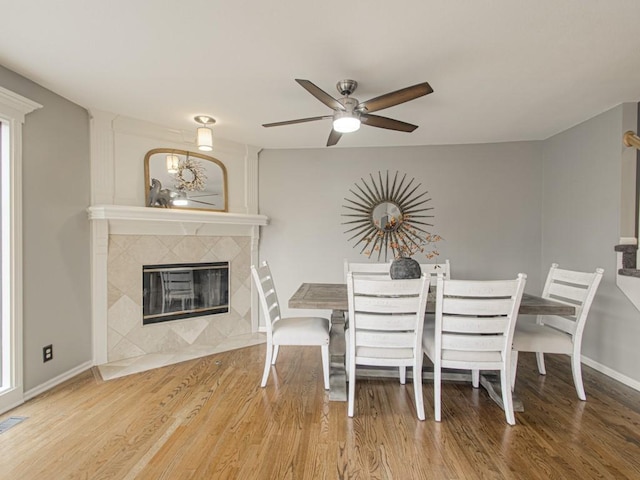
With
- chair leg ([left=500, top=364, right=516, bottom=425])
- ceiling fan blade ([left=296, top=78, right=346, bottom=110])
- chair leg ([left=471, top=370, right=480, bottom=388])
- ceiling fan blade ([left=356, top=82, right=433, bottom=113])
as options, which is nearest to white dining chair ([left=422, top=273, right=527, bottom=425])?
chair leg ([left=500, top=364, right=516, bottom=425])

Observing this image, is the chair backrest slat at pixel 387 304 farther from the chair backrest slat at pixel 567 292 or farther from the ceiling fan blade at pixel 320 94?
the chair backrest slat at pixel 567 292

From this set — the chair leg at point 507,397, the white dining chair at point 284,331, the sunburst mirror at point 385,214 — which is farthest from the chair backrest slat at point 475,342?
the sunburst mirror at point 385,214

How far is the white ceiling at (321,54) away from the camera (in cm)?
162

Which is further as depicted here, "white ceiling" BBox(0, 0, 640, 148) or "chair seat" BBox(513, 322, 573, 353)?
"chair seat" BBox(513, 322, 573, 353)

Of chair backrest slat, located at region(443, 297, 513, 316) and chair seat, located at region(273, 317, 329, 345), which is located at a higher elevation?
chair backrest slat, located at region(443, 297, 513, 316)

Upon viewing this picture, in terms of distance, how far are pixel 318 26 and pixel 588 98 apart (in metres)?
2.36

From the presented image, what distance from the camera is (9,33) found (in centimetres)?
180

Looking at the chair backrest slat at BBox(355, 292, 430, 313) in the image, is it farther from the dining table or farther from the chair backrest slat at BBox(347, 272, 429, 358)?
the dining table

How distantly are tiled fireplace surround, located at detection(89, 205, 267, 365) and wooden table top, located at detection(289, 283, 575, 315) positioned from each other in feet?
4.49

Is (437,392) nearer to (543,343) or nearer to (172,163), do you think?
(543,343)

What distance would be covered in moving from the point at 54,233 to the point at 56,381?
1.17m

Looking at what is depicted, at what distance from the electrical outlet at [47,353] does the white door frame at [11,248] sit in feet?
0.65

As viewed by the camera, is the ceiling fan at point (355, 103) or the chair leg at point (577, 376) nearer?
the ceiling fan at point (355, 103)

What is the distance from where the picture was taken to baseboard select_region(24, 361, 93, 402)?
2318 millimetres
